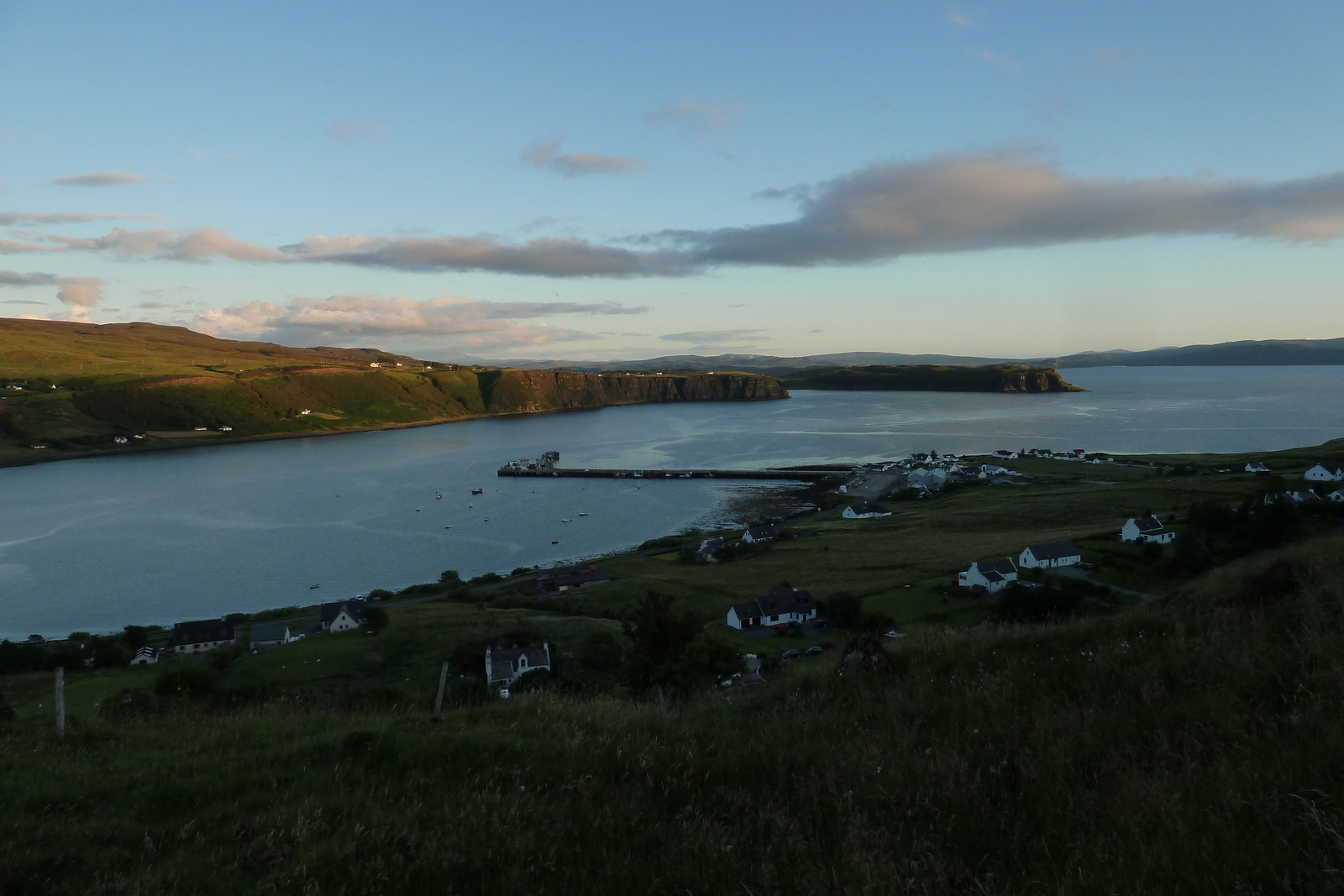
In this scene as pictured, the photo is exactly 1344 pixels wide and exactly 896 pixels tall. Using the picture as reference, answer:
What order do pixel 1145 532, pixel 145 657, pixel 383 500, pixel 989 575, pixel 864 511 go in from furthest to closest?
pixel 383 500
pixel 864 511
pixel 1145 532
pixel 145 657
pixel 989 575

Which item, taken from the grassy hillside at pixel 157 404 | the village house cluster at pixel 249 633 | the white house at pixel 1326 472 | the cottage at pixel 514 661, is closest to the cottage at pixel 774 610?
the cottage at pixel 514 661

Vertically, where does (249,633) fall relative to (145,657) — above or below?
above

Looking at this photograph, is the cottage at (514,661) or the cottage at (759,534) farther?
the cottage at (759,534)

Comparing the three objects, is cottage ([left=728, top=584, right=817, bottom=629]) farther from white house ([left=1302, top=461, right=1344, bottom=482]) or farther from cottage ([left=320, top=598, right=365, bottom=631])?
white house ([left=1302, top=461, right=1344, bottom=482])

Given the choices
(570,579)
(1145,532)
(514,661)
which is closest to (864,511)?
(1145,532)

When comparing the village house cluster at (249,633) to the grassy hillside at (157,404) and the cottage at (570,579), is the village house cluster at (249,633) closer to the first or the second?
the cottage at (570,579)

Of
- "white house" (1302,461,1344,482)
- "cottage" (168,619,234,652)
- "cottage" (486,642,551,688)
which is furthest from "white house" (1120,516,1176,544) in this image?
"cottage" (168,619,234,652)

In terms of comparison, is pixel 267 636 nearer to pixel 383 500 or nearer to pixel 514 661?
pixel 514 661
